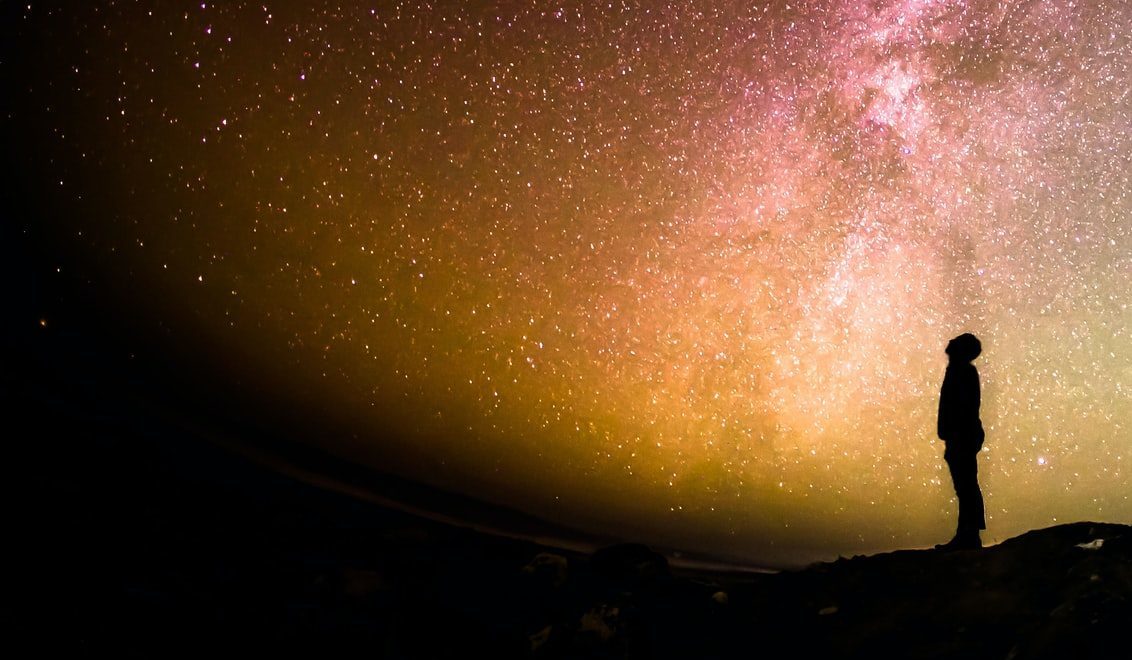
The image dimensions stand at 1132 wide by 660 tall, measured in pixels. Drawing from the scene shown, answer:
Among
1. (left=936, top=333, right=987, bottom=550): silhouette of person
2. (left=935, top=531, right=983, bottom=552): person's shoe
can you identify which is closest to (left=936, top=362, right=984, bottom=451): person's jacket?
(left=936, top=333, right=987, bottom=550): silhouette of person

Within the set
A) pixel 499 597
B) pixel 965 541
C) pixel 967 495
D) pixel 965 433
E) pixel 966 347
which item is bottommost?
pixel 499 597

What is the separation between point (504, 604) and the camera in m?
3.83

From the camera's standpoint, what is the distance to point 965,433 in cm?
377

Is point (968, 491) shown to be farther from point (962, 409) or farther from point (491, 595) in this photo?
point (491, 595)

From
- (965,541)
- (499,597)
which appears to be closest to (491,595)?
(499,597)

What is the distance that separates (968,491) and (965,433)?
291mm

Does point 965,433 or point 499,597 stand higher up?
point 965,433

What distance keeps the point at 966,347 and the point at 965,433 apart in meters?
0.43

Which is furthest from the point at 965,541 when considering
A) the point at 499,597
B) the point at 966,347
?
the point at 499,597

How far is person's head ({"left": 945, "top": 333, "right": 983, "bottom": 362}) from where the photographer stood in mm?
3760

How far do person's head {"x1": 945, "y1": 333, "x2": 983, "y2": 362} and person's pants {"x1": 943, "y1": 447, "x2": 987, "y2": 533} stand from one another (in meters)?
0.47

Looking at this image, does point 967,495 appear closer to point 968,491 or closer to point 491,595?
point 968,491

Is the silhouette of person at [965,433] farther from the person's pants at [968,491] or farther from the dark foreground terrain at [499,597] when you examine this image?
the dark foreground terrain at [499,597]

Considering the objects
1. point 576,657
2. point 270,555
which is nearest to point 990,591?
point 576,657
